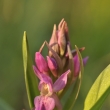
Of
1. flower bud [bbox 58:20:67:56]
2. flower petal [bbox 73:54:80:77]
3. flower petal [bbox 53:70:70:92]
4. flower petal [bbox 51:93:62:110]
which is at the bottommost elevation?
flower petal [bbox 51:93:62:110]

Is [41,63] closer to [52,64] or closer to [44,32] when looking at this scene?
[52,64]

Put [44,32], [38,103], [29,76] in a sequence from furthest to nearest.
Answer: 1. [44,32]
2. [29,76]
3. [38,103]

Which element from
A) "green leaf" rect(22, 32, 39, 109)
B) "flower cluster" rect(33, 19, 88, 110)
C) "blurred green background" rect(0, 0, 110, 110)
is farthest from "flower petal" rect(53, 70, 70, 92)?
"blurred green background" rect(0, 0, 110, 110)

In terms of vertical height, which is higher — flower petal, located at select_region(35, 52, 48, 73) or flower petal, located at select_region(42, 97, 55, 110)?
flower petal, located at select_region(35, 52, 48, 73)

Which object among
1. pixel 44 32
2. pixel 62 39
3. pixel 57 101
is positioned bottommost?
pixel 57 101

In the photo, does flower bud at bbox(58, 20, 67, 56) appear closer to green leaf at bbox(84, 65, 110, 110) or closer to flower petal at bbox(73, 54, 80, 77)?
flower petal at bbox(73, 54, 80, 77)

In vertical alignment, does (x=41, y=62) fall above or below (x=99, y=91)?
above

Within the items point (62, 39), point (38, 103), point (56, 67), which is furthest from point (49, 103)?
point (62, 39)

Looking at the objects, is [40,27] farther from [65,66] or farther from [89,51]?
[65,66]

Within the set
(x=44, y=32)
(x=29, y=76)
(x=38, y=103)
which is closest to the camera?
(x=38, y=103)
